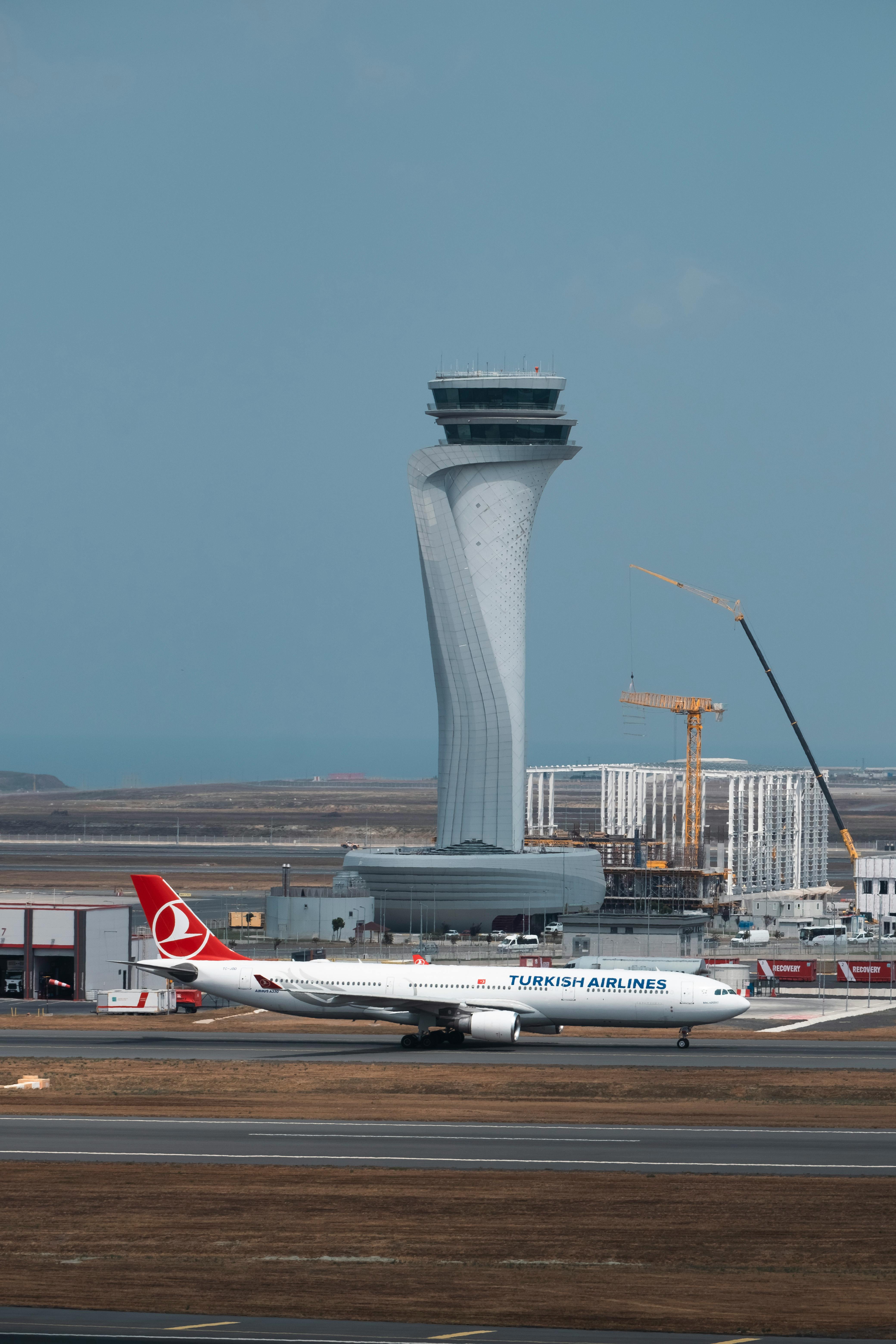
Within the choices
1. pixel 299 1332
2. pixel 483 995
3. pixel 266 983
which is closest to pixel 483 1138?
pixel 299 1332

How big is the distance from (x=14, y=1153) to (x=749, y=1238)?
21.3 m

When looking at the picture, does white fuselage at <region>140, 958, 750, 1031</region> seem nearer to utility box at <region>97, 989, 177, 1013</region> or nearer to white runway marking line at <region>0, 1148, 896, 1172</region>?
utility box at <region>97, 989, 177, 1013</region>

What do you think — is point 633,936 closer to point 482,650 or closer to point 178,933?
point 482,650

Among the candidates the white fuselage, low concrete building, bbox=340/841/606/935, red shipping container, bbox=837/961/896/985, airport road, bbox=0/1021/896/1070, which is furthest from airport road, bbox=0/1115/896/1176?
low concrete building, bbox=340/841/606/935

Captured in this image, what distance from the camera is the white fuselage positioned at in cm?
7569

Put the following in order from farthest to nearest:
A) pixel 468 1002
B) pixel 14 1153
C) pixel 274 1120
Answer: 1. pixel 468 1002
2. pixel 274 1120
3. pixel 14 1153

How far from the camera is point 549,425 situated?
152m

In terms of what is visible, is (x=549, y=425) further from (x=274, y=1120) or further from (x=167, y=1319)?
(x=167, y=1319)

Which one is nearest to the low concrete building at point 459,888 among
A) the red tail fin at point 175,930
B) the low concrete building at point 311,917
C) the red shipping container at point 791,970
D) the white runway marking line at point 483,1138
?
the low concrete building at point 311,917

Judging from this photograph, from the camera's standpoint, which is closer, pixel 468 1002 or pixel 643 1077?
pixel 643 1077

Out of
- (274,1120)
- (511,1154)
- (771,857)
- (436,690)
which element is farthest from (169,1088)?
(771,857)

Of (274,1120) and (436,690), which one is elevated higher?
(436,690)

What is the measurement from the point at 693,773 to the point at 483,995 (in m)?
123

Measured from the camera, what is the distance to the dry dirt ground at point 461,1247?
3303 centimetres
